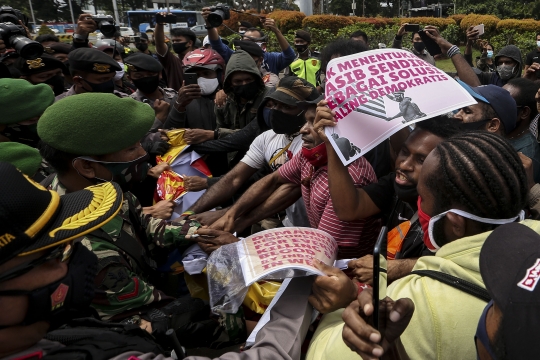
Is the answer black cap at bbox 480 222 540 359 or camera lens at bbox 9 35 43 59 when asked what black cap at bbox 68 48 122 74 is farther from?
black cap at bbox 480 222 540 359

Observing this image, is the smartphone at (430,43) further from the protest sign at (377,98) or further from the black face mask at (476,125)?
the protest sign at (377,98)

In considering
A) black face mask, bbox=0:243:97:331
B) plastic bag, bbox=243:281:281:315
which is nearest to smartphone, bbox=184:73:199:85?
plastic bag, bbox=243:281:281:315

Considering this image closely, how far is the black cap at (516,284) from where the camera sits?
33.2 inches

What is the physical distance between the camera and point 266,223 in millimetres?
3250

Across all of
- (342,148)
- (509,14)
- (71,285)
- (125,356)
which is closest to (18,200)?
(71,285)

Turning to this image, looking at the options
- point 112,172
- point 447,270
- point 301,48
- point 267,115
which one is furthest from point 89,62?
point 301,48

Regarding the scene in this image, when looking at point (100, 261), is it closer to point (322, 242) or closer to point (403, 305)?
point (322, 242)

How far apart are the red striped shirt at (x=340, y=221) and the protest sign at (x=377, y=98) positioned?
1.41 feet

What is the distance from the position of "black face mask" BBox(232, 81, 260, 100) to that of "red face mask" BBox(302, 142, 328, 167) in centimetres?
180

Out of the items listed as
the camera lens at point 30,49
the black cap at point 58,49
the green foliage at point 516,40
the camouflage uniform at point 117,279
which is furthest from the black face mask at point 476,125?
the green foliage at point 516,40

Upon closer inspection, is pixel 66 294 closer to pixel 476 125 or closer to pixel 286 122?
pixel 286 122

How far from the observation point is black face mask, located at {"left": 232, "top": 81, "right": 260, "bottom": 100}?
13.4 feet

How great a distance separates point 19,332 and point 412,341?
112 cm

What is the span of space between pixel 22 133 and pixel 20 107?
0.70 feet
